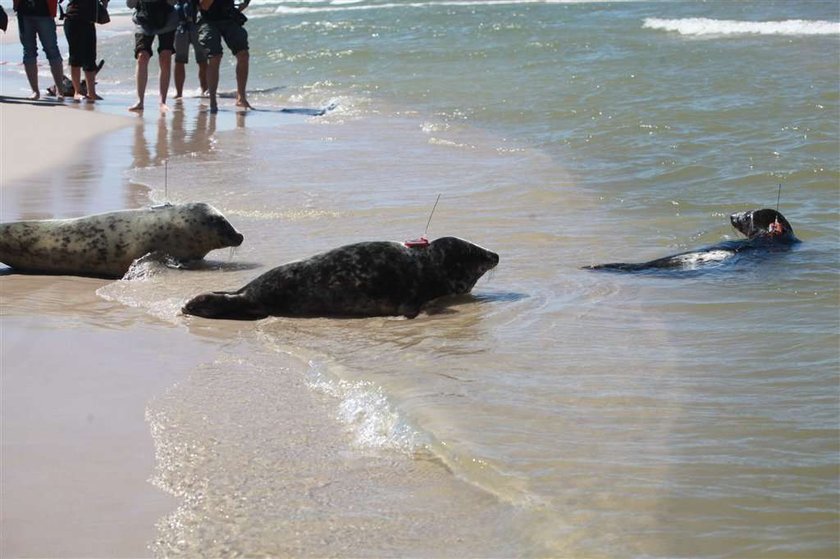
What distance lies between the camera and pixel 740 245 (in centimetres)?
668

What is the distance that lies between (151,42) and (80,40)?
3.53ft

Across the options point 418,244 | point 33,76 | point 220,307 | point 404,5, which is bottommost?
point 404,5

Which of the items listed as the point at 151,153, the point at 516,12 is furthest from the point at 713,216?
the point at 516,12

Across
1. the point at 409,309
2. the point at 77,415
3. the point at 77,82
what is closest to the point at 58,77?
the point at 77,82

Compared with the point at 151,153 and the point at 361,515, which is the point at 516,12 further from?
the point at 361,515

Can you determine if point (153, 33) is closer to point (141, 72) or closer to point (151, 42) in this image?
point (151, 42)

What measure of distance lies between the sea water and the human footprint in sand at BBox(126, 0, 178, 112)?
2.75 ft

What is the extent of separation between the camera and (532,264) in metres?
6.34

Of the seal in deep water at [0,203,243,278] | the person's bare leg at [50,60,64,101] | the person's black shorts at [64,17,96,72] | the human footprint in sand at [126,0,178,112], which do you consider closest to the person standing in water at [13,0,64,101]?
the person's black shorts at [64,17,96,72]

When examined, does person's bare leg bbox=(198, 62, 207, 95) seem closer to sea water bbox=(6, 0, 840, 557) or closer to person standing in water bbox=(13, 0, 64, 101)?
person standing in water bbox=(13, 0, 64, 101)

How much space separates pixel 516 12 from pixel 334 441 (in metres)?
27.6

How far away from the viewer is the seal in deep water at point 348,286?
5.35 meters

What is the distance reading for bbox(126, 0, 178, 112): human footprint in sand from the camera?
42.2ft

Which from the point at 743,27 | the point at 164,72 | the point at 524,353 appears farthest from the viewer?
the point at 743,27
